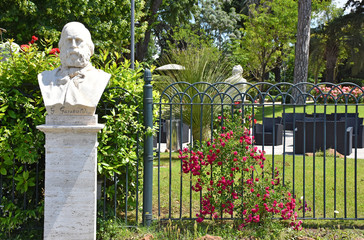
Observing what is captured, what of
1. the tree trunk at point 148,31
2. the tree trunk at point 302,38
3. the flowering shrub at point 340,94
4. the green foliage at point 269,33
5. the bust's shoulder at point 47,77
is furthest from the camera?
the green foliage at point 269,33

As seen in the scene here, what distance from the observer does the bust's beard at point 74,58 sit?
3.44 m

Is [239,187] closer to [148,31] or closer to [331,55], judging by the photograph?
[148,31]

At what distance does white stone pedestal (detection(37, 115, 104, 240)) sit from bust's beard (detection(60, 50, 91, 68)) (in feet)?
1.64

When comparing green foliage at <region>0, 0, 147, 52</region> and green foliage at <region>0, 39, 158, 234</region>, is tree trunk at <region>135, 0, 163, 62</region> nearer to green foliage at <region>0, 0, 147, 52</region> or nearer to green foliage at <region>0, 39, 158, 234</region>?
green foliage at <region>0, 0, 147, 52</region>

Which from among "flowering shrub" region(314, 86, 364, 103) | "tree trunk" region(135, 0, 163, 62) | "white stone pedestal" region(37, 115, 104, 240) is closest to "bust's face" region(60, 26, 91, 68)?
"white stone pedestal" region(37, 115, 104, 240)

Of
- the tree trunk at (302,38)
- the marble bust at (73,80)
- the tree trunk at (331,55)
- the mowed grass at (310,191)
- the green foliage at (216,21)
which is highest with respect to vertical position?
the green foliage at (216,21)

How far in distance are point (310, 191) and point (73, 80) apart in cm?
392

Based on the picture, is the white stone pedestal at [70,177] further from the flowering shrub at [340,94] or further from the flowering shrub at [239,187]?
the flowering shrub at [340,94]

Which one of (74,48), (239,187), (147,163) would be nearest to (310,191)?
(239,187)

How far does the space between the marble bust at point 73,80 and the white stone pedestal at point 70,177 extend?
0.31ft

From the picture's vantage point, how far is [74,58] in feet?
11.3

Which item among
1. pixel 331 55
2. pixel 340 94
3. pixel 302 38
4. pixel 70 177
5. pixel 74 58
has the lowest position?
pixel 70 177

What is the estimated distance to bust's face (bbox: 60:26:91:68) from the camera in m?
3.38

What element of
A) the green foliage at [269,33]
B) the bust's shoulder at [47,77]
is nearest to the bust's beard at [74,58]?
the bust's shoulder at [47,77]
